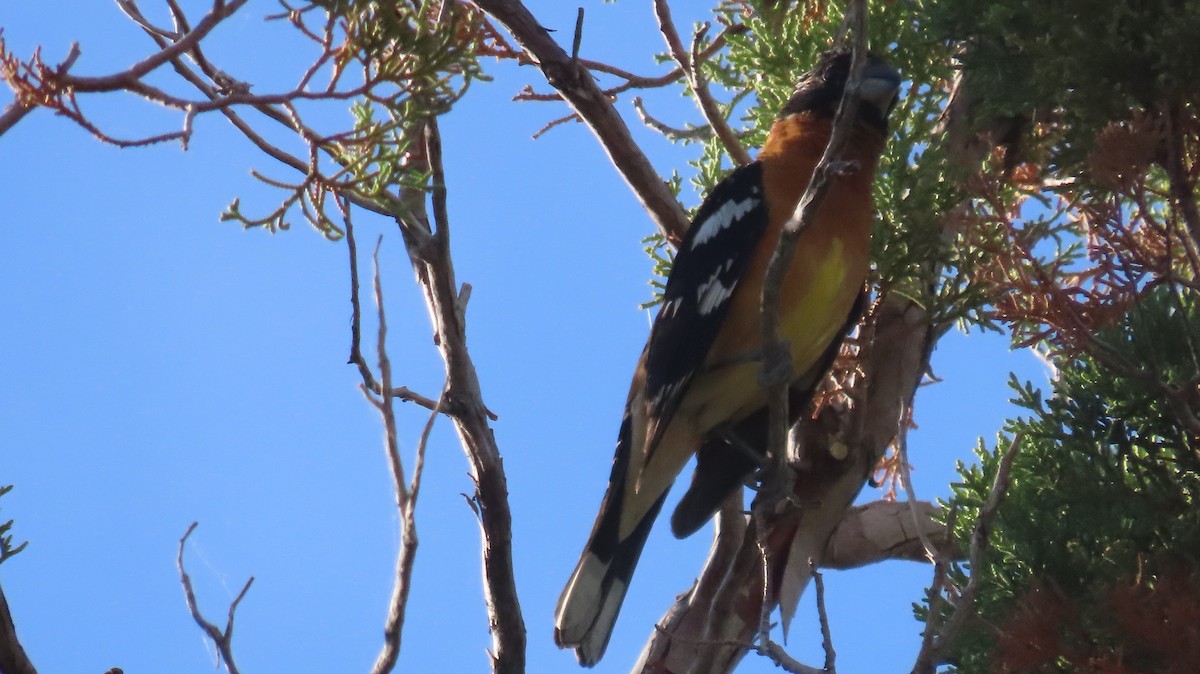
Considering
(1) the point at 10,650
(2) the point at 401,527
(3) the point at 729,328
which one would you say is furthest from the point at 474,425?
(3) the point at 729,328

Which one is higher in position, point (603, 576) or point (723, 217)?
point (723, 217)

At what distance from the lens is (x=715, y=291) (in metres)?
3.56

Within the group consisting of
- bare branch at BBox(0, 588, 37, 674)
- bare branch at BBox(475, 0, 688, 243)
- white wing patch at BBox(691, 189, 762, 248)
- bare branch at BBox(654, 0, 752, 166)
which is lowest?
bare branch at BBox(0, 588, 37, 674)

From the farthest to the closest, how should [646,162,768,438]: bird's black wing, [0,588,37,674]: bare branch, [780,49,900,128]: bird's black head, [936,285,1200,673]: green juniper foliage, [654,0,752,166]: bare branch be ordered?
[780,49,900,128]: bird's black head < [654,0,752,166]: bare branch < [646,162,768,438]: bird's black wing < [936,285,1200,673]: green juniper foliage < [0,588,37,674]: bare branch

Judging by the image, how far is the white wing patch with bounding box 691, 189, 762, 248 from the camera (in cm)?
360

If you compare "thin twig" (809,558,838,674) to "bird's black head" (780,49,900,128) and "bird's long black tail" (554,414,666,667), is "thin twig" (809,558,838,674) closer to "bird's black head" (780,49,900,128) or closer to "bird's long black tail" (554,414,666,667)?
"bird's long black tail" (554,414,666,667)

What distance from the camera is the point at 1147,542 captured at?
267 cm

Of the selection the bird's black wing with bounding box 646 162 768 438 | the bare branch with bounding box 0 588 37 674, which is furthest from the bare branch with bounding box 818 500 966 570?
the bare branch with bounding box 0 588 37 674

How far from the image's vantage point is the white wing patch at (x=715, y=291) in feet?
11.7

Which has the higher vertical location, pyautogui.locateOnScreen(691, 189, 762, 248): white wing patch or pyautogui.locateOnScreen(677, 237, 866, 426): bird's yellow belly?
pyautogui.locateOnScreen(691, 189, 762, 248): white wing patch

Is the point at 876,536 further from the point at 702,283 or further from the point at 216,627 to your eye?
the point at 216,627

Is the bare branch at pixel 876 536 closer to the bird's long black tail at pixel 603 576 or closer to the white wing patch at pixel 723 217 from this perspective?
the bird's long black tail at pixel 603 576

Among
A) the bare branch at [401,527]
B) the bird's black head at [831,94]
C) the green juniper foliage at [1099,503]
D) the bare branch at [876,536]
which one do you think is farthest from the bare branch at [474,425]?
the bare branch at [876,536]

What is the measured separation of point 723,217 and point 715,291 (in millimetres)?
235
